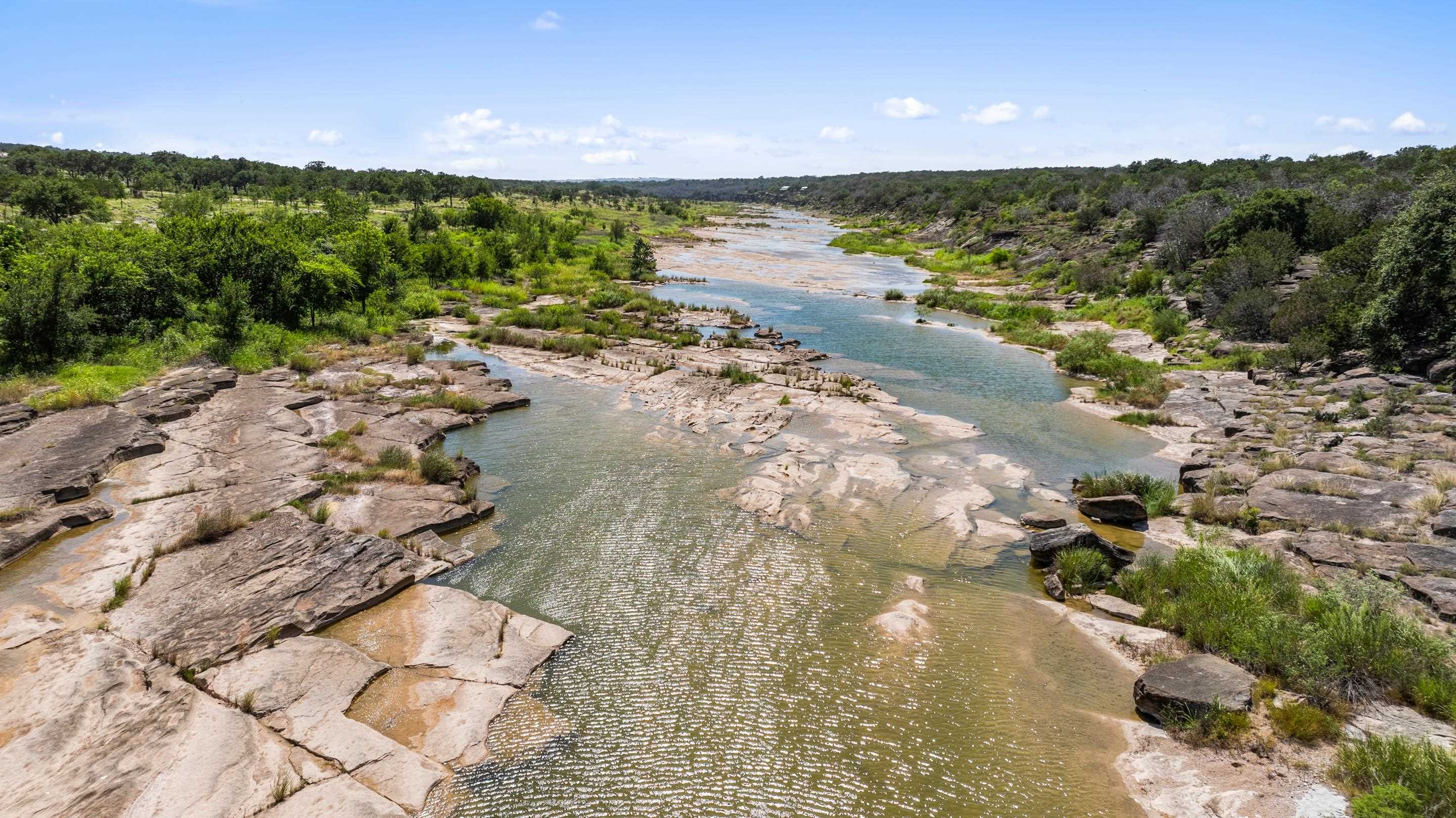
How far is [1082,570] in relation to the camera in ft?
51.8

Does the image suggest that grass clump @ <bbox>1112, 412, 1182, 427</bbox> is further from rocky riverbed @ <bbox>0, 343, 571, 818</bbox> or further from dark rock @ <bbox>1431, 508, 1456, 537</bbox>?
rocky riverbed @ <bbox>0, 343, 571, 818</bbox>

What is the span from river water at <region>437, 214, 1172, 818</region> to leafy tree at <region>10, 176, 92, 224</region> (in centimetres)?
5925

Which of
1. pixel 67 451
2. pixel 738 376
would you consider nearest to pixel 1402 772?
pixel 738 376

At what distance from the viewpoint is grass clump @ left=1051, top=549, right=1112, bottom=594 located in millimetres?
15672

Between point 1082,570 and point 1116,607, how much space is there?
1095 millimetres

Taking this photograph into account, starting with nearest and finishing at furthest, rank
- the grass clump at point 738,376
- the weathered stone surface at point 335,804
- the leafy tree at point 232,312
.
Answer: the weathered stone surface at point 335,804 < the leafy tree at point 232,312 < the grass clump at point 738,376

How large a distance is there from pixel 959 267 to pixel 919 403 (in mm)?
49155

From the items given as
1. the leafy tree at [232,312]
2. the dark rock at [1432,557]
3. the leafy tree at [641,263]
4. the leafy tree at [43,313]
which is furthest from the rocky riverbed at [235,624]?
the leafy tree at [641,263]

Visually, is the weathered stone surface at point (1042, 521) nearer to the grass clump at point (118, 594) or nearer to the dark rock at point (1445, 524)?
the dark rock at point (1445, 524)

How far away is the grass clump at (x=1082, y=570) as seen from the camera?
51.4ft

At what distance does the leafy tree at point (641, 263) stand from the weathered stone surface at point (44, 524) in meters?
50.0

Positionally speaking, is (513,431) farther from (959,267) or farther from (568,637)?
(959,267)

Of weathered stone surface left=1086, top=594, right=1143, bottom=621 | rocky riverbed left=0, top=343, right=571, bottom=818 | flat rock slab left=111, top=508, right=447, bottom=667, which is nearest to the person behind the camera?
rocky riverbed left=0, top=343, right=571, bottom=818

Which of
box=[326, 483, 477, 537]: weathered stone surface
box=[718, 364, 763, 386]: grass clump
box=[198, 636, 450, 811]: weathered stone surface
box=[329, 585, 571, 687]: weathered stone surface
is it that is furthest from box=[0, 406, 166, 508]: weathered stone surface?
box=[718, 364, 763, 386]: grass clump
